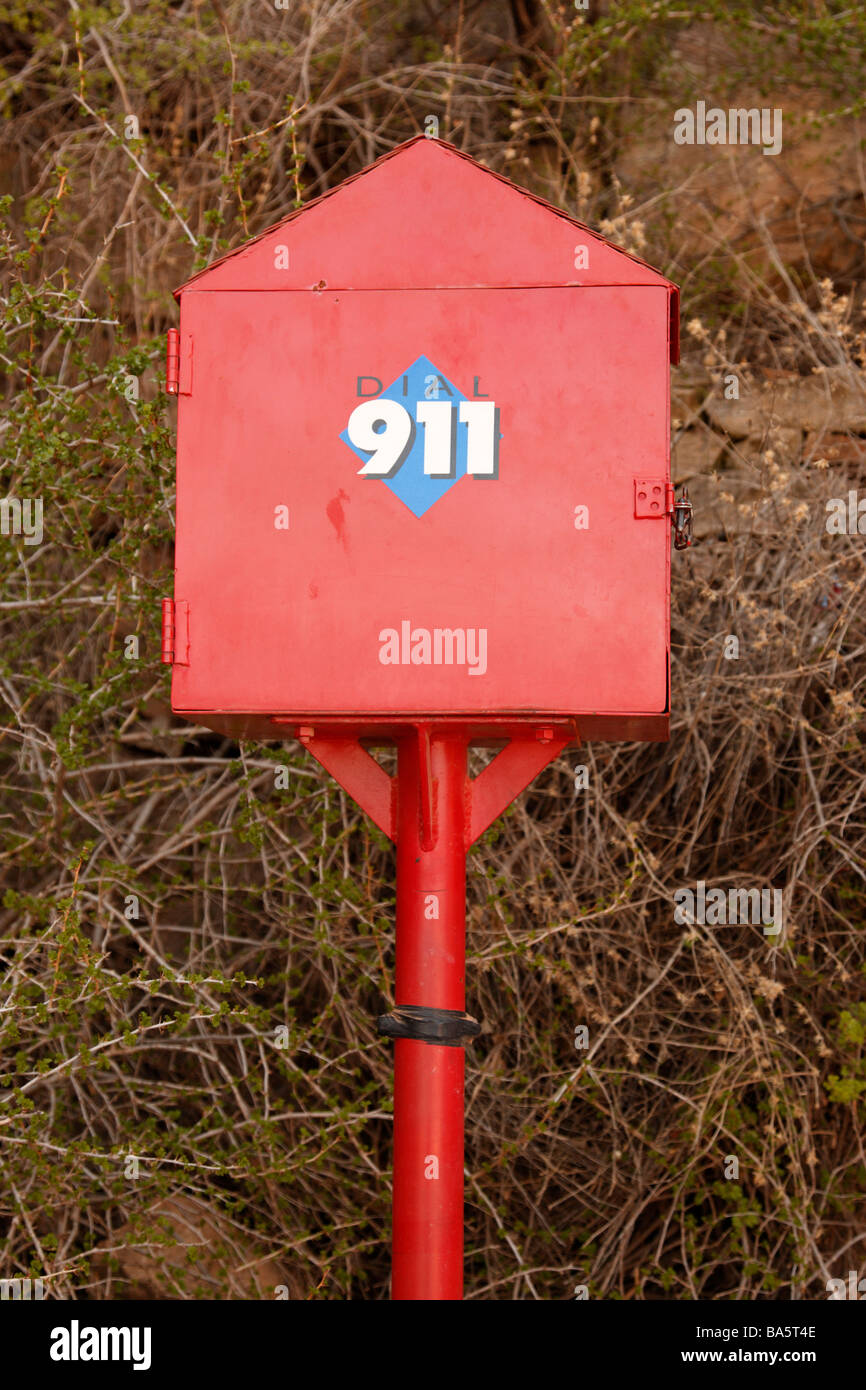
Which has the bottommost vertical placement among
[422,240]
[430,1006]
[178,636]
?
[430,1006]

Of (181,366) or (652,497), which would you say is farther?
(181,366)

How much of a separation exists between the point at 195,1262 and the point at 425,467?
235 cm

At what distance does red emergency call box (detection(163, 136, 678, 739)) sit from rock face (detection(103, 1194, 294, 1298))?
1.83 metres

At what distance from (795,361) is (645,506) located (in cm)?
278

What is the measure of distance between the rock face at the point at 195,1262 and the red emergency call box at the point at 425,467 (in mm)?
1834

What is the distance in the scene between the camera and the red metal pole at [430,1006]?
2334 millimetres

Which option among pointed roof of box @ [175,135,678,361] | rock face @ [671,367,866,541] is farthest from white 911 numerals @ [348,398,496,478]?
rock face @ [671,367,866,541]

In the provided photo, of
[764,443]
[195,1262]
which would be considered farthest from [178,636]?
[764,443]

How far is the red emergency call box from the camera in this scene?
2197 mm

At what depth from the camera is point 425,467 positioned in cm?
223

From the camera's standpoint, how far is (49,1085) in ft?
11.9

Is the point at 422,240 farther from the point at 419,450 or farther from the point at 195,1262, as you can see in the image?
the point at 195,1262

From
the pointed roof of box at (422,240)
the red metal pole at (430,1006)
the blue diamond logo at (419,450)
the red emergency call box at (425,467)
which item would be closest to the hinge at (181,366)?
the red emergency call box at (425,467)

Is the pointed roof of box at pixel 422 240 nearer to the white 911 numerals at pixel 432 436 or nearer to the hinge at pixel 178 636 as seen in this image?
the white 911 numerals at pixel 432 436
